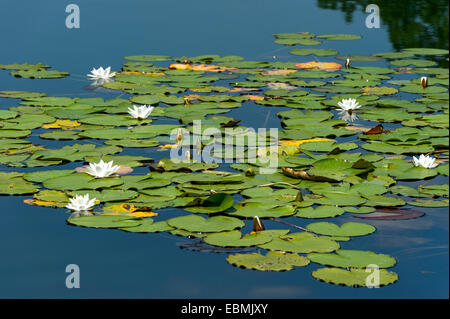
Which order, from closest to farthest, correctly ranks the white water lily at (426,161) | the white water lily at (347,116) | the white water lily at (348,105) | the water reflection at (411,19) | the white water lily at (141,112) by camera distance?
the white water lily at (426,161)
the white water lily at (141,112)
the white water lily at (347,116)
the white water lily at (348,105)
the water reflection at (411,19)

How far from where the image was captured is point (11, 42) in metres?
12.0

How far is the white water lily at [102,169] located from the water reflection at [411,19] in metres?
5.76

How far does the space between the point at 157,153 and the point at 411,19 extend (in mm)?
7797

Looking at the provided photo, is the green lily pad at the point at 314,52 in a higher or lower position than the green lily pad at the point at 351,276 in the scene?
higher

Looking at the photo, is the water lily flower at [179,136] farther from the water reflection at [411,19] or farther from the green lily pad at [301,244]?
the water reflection at [411,19]

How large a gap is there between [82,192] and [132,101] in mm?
2822

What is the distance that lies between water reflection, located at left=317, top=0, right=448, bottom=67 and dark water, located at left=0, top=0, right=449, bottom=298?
21mm

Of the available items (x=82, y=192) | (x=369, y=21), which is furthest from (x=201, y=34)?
(x=82, y=192)

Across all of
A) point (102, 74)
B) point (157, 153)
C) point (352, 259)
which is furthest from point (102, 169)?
point (102, 74)

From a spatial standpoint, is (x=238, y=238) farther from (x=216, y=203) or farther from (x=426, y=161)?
(x=426, y=161)

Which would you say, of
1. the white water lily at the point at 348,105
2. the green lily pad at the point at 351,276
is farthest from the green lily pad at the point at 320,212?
the white water lily at the point at 348,105

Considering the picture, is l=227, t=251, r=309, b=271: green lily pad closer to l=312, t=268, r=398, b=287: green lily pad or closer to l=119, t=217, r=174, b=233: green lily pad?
l=312, t=268, r=398, b=287: green lily pad

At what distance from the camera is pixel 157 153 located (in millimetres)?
6992

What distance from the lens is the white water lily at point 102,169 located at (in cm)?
625
